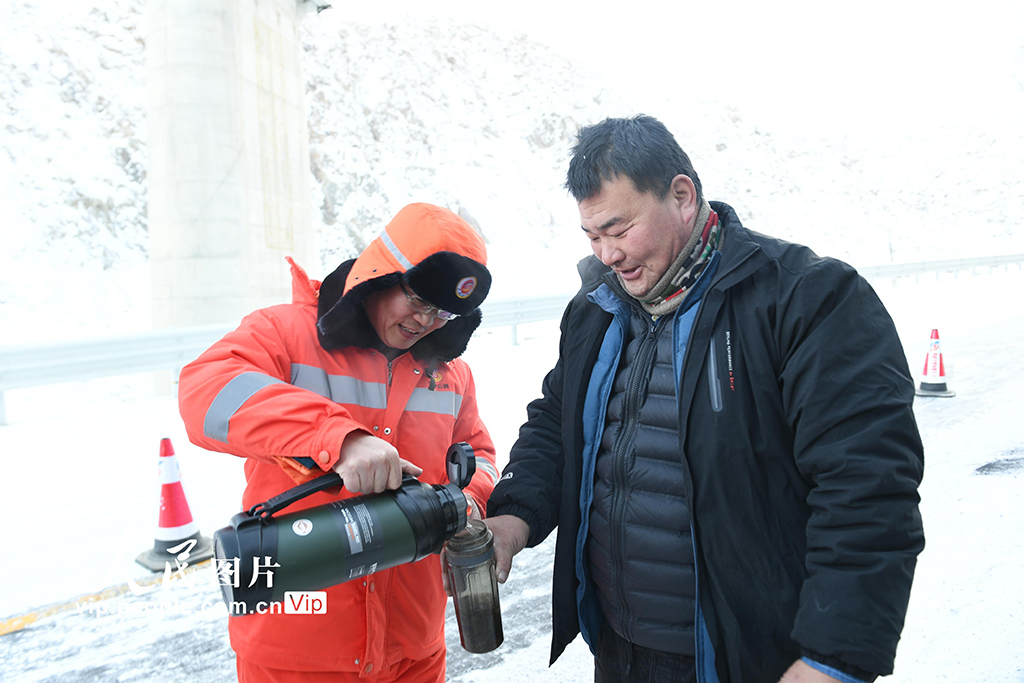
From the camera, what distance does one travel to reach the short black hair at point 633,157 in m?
1.71

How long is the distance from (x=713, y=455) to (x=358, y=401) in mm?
974

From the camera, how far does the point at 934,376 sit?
23.4ft

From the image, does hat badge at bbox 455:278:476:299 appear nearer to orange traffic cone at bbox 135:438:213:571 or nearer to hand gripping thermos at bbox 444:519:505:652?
hand gripping thermos at bbox 444:519:505:652

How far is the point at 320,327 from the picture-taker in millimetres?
1793

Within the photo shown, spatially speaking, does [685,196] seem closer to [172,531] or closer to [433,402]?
[433,402]

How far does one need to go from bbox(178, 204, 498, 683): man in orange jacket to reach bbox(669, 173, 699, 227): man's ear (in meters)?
0.57

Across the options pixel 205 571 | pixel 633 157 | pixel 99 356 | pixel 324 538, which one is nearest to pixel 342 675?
pixel 324 538

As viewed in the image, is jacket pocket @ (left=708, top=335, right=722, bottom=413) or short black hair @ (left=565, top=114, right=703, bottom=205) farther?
short black hair @ (left=565, top=114, right=703, bottom=205)

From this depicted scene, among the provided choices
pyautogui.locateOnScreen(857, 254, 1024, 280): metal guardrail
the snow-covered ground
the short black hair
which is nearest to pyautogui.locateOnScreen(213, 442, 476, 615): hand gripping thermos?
the short black hair

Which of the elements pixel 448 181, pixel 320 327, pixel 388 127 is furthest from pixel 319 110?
pixel 320 327

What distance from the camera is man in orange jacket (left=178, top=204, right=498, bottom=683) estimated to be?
1.54m

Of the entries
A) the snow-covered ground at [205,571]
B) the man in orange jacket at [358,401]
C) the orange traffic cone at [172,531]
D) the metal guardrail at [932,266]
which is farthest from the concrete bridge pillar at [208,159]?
the metal guardrail at [932,266]

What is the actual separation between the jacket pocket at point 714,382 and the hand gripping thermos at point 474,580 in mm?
690

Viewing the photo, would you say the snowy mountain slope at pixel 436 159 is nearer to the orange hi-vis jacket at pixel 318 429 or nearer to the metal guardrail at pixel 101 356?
the metal guardrail at pixel 101 356
